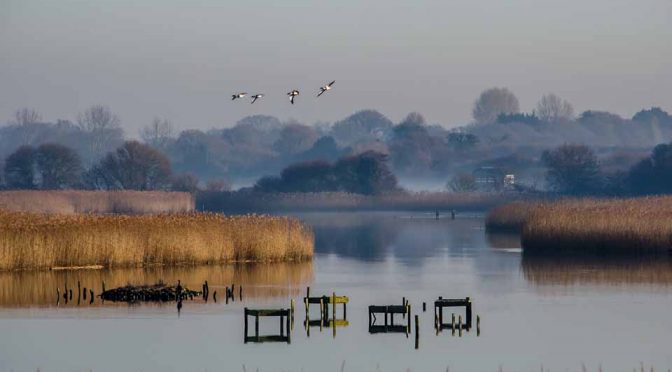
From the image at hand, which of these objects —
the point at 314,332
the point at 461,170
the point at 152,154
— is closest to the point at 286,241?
the point at 314,332

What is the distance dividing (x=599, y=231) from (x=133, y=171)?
69663 millimetres

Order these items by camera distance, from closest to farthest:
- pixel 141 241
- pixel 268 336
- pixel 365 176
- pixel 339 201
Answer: pixel 268 336 < pixel 141 241 < pixel 339 201 < pixel 365 176

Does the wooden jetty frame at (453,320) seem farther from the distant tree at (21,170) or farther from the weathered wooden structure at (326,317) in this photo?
the distant tree at (21,170)

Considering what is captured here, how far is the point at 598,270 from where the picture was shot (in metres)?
50.2

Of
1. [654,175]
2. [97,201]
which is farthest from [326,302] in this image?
[654,175]

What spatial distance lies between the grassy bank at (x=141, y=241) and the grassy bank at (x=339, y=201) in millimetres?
60519

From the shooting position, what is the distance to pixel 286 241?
2103 inches

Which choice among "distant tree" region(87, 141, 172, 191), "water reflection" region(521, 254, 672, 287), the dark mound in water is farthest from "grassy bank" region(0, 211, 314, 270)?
"distant tree" region(87, 141, 172, 191)

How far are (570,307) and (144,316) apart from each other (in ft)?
34.9

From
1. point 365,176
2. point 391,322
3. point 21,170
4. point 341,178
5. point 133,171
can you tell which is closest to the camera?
point 391,322

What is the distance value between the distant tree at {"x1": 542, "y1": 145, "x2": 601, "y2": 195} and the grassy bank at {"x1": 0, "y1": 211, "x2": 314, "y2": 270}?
250 feet

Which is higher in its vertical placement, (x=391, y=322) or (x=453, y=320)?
(x=453, y=320)

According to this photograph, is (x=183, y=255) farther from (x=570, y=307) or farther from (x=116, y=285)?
(x=570, y=307)

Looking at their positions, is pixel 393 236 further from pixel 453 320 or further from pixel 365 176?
pixel 365 176
